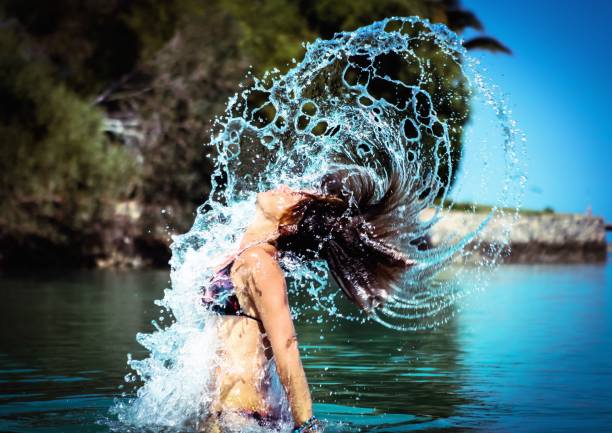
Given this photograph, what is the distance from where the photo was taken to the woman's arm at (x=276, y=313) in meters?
4.82

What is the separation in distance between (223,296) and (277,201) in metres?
0.54

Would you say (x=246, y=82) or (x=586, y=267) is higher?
(x=246, y=82)

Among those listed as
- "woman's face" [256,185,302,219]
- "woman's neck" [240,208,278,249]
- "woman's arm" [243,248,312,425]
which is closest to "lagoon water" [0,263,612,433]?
"woman's arm" [243,248,312,425]

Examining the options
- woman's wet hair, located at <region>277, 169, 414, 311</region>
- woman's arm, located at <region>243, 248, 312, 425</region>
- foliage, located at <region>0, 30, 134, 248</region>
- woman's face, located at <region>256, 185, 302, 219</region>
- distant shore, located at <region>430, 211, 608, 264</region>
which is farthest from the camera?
distant shore, located at <region>430, 211, 608, 264</region>

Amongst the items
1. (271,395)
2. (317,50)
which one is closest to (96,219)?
(317,50)

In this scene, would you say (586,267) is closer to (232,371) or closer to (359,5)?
(359,5)

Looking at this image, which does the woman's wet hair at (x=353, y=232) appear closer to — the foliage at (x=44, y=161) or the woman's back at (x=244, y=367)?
the woman's back at (x=244, y=367)

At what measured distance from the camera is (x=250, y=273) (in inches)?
192

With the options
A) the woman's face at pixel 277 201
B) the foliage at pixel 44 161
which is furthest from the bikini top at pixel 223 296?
the foliage at pixel 44 161

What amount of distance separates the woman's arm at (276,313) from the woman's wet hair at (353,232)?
1.02 ft

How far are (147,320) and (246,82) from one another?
19.1 meters

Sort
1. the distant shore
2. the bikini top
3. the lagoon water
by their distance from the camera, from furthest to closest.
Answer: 1. the distant shore
2. the lagoon water
3. the bikini top

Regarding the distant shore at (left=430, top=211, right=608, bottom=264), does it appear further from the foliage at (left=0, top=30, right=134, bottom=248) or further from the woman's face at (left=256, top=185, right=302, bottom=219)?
the woman's face at (left=256, top=185, right=302, bottom=219)

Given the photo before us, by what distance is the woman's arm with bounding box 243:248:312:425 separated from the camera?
4820mm
